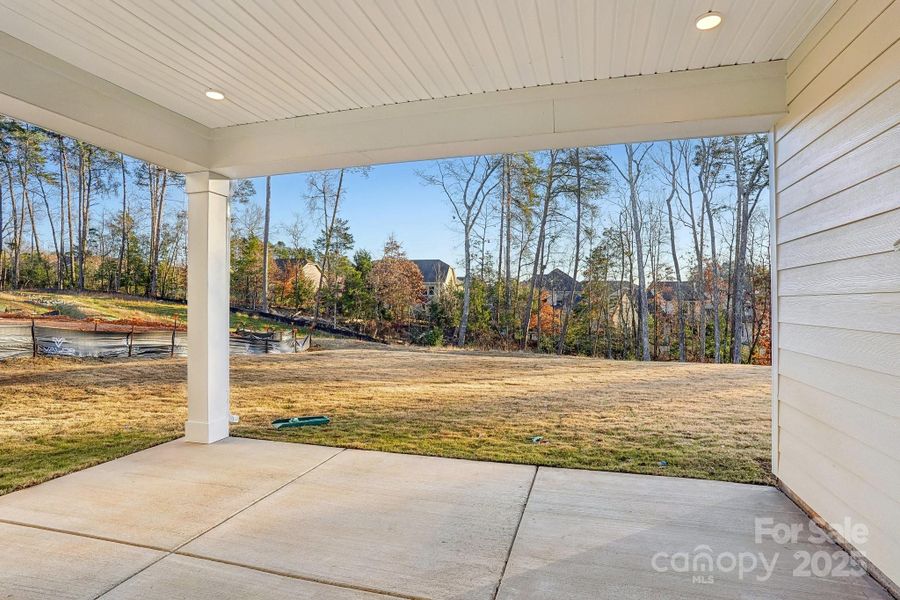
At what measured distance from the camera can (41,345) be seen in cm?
474

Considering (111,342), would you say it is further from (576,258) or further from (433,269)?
(576,258)

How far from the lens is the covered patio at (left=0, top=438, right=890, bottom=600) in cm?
176

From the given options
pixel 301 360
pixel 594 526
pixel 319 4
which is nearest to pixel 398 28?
pixel 319 4

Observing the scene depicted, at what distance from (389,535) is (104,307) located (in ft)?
16.6

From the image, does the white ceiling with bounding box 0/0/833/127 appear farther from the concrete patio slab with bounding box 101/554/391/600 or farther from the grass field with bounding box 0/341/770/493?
the grass field with bounding box 0/341/770/493

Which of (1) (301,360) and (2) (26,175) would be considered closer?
(2) (26,175)

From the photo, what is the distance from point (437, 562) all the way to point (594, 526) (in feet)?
2.86

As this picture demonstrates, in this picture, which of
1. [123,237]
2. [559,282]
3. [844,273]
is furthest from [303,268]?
[844,273]

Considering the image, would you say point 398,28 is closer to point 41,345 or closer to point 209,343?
point 209,343

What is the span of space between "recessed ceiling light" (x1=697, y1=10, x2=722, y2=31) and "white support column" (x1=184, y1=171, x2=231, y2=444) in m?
3.41

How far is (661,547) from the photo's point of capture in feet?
6.77

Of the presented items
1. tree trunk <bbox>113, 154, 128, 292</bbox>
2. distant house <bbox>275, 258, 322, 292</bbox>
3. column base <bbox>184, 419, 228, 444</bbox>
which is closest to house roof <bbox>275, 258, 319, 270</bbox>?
distant house <bbox>275, 258, 322, 292</bbox>

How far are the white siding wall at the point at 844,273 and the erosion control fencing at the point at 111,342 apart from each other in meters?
5.20

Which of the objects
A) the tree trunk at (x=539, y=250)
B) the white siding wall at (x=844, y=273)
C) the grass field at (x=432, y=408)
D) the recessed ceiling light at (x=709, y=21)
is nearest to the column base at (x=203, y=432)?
the grass field at (x=432, y=408)
